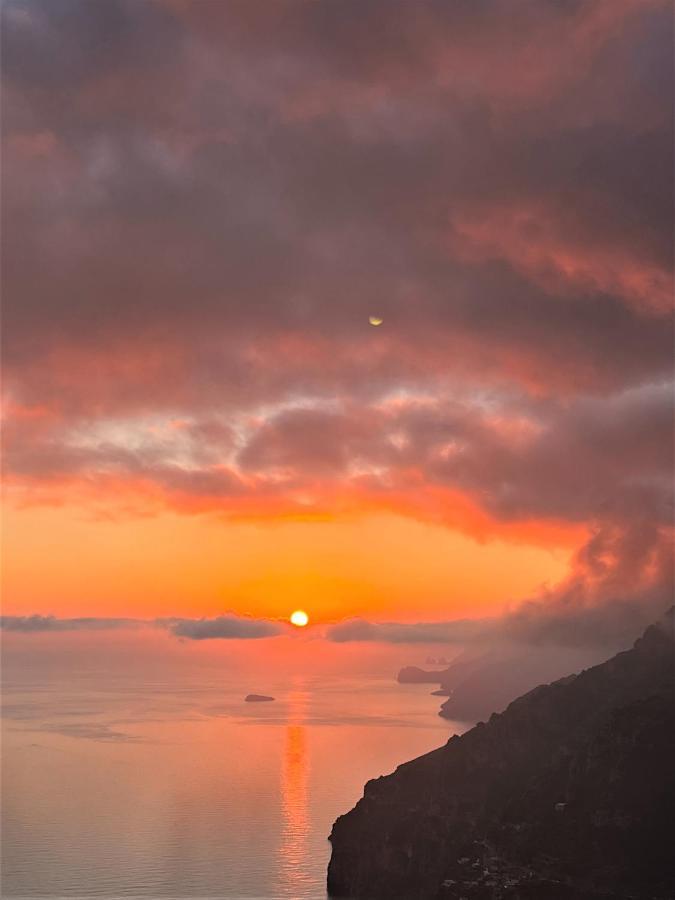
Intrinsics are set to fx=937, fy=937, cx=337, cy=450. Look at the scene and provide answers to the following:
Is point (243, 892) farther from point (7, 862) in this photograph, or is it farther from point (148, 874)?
point (7, 862)

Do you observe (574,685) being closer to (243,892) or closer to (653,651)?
(653,651)

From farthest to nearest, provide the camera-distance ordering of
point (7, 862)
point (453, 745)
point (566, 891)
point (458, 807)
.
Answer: point (7, 862), point (453, 745), point (458, 807), point (566, 891)

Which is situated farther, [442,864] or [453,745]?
[453,745]

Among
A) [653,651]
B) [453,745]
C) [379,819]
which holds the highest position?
[653,651]

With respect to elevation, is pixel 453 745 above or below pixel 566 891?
above

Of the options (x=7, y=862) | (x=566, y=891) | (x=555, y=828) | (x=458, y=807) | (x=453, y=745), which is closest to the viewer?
(x=566, y=891)

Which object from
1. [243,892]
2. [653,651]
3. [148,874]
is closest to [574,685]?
[653,651]

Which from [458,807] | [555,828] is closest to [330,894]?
[458,807]
